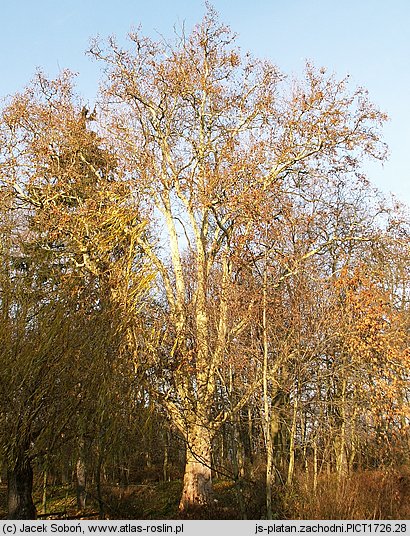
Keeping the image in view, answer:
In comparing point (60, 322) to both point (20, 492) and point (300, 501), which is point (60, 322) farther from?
point (300, 501)

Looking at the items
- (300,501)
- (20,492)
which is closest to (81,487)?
(20,492)

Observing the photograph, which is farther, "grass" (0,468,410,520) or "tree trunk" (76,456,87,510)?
"tree trunk" (76,456,87,510)

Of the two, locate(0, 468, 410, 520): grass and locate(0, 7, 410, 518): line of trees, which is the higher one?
locate(0, 7, 410, 518): line of trees

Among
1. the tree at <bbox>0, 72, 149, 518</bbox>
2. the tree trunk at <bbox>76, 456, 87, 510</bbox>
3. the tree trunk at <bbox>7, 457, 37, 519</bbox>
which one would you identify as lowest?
the tree trunk at <bbox>76, 456, 87, 510</bbox>

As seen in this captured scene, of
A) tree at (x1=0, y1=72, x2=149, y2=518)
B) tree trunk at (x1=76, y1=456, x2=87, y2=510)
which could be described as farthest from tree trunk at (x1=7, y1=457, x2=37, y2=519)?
tree trunk at (x1=76, y1=456, x2=87, y2=510)

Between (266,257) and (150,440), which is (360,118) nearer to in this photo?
(266,257)

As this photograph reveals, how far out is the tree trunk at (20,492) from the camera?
28.6ft

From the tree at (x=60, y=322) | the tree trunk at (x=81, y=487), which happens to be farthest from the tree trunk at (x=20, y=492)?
the tree trunk at (x=81, y=487)

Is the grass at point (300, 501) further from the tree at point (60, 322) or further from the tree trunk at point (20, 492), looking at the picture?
the tree at point (60, 322)

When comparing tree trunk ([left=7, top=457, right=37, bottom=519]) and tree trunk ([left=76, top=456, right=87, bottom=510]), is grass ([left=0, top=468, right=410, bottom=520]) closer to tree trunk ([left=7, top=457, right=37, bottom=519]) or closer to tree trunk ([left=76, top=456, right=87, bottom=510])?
tree trunk ([left=76, top=456, right=87, bottom=510])

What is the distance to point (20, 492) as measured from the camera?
28.9 ft

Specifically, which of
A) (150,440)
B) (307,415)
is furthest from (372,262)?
(150,440)

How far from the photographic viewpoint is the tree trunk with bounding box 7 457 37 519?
8.72 meters

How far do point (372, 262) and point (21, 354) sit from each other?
9.94 meters
